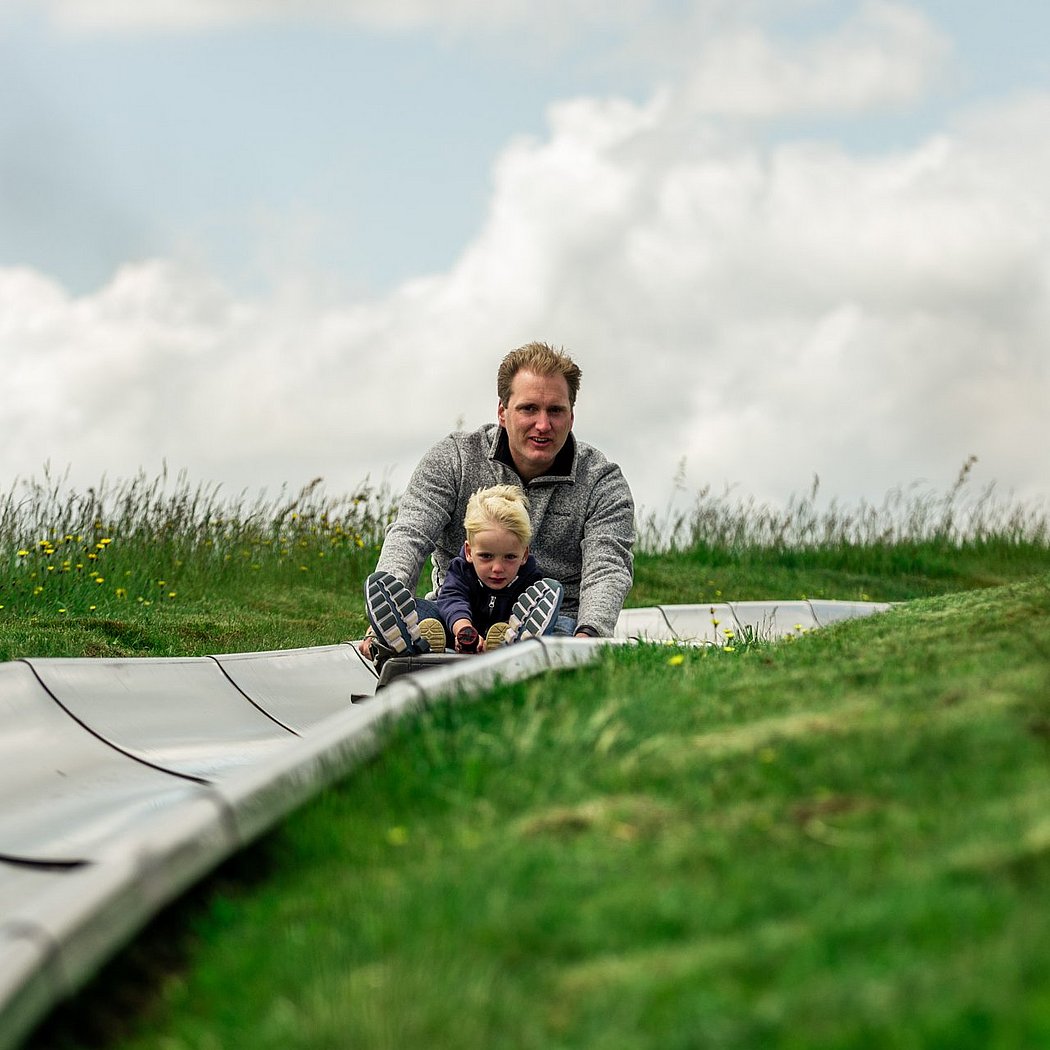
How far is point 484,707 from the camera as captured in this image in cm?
326

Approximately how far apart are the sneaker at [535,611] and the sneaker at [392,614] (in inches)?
14.0

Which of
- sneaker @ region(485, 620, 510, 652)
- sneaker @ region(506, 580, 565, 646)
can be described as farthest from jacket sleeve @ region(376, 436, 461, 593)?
sneaker @ region(506, 580, 565, 646)

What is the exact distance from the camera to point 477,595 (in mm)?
5027

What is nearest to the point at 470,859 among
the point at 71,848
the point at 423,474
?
the point at 71,848

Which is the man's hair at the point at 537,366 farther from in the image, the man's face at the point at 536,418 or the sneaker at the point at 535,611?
the sneaker at the point at 535,611

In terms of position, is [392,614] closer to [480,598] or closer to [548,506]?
[480,598]

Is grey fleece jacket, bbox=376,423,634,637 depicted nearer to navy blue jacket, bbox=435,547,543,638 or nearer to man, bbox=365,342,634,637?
man, bbox=365,342,634,637

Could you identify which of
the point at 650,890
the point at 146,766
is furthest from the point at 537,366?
the point at 650,890

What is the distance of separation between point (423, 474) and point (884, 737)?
3233 millimetres

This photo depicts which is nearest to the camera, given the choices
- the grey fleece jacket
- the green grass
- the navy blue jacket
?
the green grass

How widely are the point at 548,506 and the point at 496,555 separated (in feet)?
2.22

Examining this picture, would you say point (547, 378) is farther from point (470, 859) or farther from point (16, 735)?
point (470, 859)

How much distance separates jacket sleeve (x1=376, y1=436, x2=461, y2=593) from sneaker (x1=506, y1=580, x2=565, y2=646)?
599 mm

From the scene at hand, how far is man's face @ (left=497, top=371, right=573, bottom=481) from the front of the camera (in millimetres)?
5172
